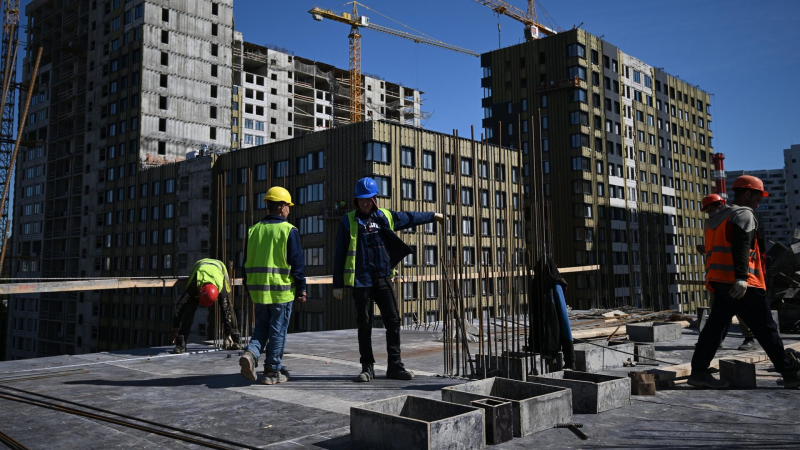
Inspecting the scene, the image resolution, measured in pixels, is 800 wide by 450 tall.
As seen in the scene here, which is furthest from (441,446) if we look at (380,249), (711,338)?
(711,338)

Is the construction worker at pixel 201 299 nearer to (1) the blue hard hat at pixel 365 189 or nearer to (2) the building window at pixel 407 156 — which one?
(1) the blue hard hat at pixel 365 189

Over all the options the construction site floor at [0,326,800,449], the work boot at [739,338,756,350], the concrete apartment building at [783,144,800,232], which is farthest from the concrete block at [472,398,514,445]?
the concrete apartment building at [783,144,800,232]

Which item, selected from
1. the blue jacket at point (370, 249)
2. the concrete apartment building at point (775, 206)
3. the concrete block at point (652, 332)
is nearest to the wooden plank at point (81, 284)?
the blue jacket at point (370, 249)

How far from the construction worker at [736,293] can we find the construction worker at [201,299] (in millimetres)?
6880

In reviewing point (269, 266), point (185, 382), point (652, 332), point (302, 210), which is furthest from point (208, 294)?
point (302, 210)

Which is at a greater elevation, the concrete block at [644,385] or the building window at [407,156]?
the building window at [407,156]

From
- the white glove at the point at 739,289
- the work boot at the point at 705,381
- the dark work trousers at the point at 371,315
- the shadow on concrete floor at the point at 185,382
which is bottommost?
the shadow on concrete floor at the point at 185,382

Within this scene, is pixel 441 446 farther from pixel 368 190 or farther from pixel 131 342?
pixel 131 342

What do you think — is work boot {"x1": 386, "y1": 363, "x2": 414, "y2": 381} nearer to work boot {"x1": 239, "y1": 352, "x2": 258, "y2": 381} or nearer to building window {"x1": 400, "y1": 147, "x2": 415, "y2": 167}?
work boot {"x1": 239, "y1": 352, "x2": 258, "y2": 381}

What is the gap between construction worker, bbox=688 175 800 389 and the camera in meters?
6.41

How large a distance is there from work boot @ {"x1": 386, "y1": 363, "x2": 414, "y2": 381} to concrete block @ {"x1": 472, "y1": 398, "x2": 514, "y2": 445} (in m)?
2.54

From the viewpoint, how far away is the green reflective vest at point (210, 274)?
983 centimetres

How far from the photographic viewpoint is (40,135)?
81.1 metres

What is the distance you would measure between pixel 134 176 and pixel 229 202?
16391 millimetres
